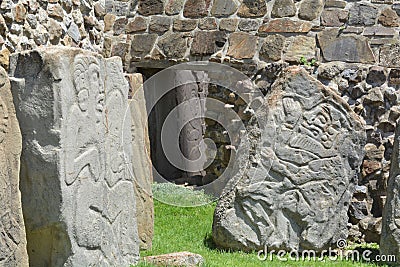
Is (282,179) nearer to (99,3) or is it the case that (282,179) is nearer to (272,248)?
(272,248)

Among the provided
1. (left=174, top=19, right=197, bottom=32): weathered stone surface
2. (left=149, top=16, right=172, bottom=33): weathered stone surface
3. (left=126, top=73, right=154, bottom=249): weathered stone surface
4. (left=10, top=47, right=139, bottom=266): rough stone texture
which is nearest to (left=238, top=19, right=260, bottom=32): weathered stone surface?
(left=174, top=19, right=197, bottom=32): weathered stone surface

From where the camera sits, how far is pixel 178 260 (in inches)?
199

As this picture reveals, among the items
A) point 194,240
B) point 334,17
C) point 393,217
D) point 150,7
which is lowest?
point 194,240

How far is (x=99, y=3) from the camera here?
8539 mm

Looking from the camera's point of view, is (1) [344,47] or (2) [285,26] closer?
(1) [344,47]

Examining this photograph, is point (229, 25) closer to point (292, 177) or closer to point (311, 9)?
point (311, 9)

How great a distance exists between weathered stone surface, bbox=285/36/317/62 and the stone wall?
0.04ft

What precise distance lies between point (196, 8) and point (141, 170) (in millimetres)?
3570

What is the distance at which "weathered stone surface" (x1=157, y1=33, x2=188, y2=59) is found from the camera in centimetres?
894

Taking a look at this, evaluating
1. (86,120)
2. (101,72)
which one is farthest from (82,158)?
(101,72)

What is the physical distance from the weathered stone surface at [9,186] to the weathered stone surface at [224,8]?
521 cm

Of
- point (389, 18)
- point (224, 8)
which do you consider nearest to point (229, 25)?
point (224, 8)

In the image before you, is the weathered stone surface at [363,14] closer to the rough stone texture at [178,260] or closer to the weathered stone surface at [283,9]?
the weathered stone surface at [283,9]

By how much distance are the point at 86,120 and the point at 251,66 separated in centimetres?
432
